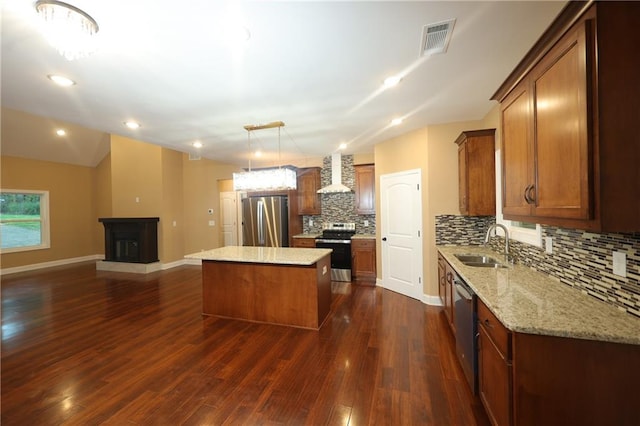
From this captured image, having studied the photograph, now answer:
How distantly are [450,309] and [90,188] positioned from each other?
9.93m

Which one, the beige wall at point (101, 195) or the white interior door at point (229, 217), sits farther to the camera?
the beige wall at point (101, 195)

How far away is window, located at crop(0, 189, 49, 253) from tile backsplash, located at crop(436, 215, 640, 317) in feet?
33.2

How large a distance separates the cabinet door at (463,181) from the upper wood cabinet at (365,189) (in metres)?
1.78

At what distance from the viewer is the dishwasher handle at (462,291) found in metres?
1.95

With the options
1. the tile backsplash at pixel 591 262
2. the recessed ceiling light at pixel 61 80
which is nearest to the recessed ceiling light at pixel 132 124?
the recessed ceiling light at pixel 61 80

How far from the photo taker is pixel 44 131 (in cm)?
585

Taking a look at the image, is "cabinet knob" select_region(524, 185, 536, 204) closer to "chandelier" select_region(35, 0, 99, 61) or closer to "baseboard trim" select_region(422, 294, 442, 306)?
"baseboard trim" select_region(422, 294, 442, 306)

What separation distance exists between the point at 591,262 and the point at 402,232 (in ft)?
8.57

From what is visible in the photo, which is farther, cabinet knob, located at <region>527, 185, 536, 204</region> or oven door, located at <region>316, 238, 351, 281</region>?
oven door, located at <region>316, 238, 351, 281</region>

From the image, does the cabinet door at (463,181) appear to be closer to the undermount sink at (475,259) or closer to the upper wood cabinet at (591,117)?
the undermount sink at (475,259)

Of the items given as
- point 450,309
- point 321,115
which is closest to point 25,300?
point 321,115

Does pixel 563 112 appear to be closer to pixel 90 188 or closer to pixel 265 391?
pixel 265 391

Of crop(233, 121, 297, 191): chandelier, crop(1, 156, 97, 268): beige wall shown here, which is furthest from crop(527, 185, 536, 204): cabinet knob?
crop(1, 156, 97, 268): beige wall

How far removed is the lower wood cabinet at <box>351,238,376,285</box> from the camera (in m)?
4.93
